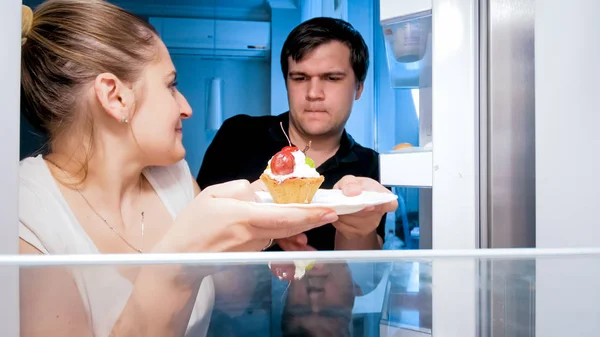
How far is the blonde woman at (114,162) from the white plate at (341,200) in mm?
25

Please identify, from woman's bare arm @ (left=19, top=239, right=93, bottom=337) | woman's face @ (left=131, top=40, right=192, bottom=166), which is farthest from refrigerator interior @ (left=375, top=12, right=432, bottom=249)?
woman's bare arm @ (left=19, top=239, right=93, bottom=337)

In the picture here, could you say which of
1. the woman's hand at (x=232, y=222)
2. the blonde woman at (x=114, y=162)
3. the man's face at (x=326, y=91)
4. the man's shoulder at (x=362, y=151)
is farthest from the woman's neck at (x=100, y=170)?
the man's shoulder at (x=362, y=151)

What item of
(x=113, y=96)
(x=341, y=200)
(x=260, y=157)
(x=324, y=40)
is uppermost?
(x=324, y=40)

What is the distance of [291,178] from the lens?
0.98 metres

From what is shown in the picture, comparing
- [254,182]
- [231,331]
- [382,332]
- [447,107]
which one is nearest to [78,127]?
[254,182]

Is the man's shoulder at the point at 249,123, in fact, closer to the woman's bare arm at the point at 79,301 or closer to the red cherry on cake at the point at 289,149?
the red cherry on cake at the point at 289,149

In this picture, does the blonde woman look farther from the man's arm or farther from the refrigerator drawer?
the refrigerator drawer

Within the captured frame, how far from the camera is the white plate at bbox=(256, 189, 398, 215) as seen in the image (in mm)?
1005

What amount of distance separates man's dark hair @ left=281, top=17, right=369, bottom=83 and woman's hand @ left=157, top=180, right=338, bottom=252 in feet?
1.10

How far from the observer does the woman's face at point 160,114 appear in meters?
0.97

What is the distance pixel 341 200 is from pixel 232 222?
265 mm

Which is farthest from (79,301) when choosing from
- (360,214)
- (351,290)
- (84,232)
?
(360,214)

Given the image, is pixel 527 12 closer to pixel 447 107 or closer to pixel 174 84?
pixel 447 107

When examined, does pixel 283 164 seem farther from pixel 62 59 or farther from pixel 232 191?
pixel 62 59
